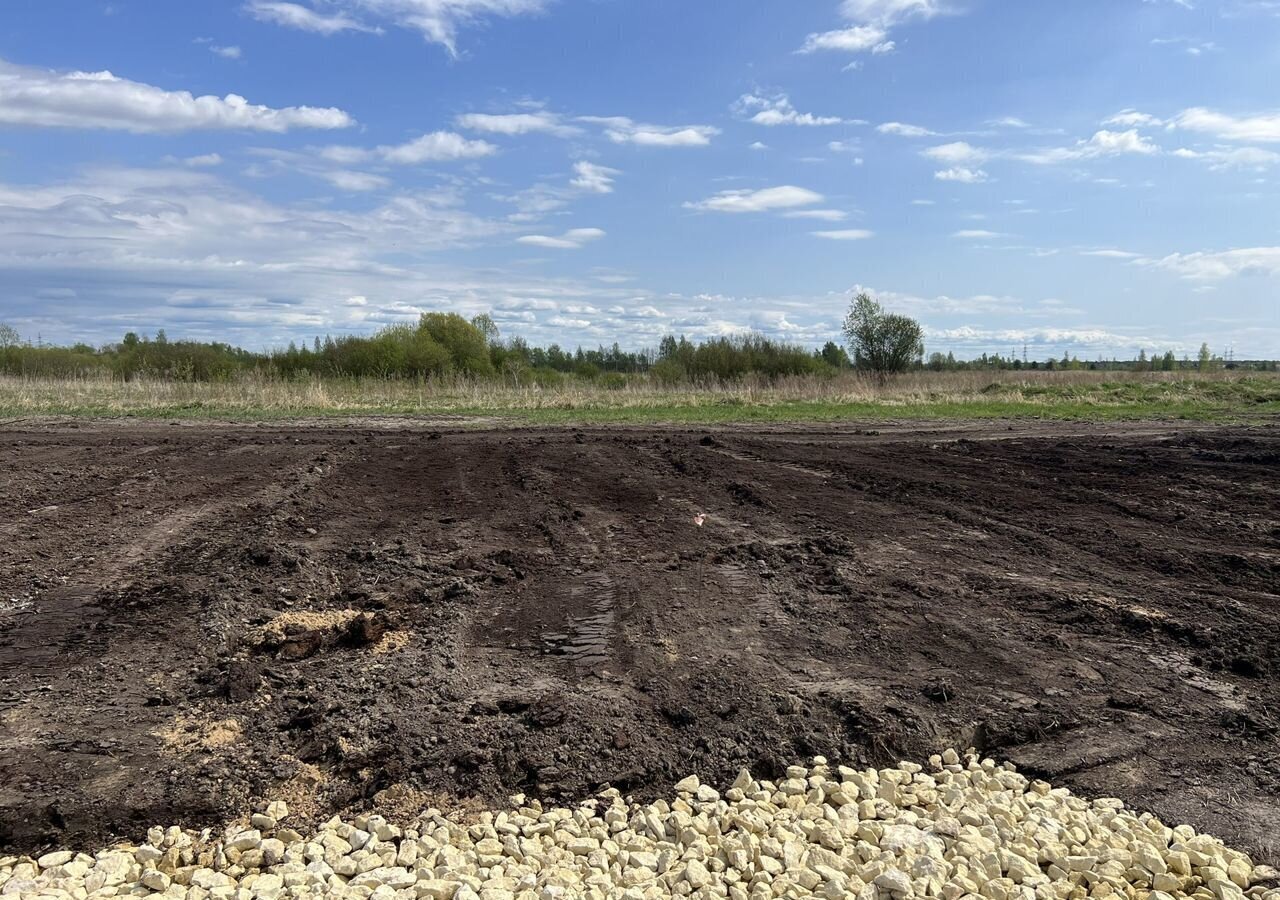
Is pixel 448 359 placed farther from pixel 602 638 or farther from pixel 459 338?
pixel 602 638

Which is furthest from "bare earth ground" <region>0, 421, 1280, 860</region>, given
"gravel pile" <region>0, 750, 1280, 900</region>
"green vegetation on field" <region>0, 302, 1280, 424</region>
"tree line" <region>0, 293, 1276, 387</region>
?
"tree line" <region>0, 293, 1276, 387</region>

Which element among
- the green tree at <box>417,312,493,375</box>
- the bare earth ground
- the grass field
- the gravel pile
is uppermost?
the green tree at <box>417,312,493,375</box>

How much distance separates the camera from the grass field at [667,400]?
21016 mm

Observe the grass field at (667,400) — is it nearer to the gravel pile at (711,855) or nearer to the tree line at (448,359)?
the tree line at (448,359)

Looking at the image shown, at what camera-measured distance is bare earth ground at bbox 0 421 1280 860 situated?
397 cm

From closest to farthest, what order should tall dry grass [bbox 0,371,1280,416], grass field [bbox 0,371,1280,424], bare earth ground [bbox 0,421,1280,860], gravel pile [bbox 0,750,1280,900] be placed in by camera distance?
gravel pile [bbox 0,750,1280,900]
bare earth ground [bbox 0,421,1280,860]
grass field [bbox 0,371,1280,424]
tall dry grass [bbox 0,371,1280,416]

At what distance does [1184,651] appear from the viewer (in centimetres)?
529

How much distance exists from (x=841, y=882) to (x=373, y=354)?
34323 mm

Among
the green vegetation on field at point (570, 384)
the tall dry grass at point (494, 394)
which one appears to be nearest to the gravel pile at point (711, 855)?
the green vegetation on field at point (570, 384)

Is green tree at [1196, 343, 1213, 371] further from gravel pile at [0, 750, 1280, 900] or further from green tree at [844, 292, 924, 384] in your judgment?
gravel pile at [0, 750, 1280, 900]

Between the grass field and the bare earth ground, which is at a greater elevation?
the grass field

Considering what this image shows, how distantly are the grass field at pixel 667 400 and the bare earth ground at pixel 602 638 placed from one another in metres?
10.8

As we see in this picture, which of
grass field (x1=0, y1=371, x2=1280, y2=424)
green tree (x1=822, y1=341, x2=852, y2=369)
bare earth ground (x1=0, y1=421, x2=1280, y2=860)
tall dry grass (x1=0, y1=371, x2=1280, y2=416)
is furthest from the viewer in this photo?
green tree (x1=822, y1=341, x2=852, y2=369)

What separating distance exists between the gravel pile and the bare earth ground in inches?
8.3
